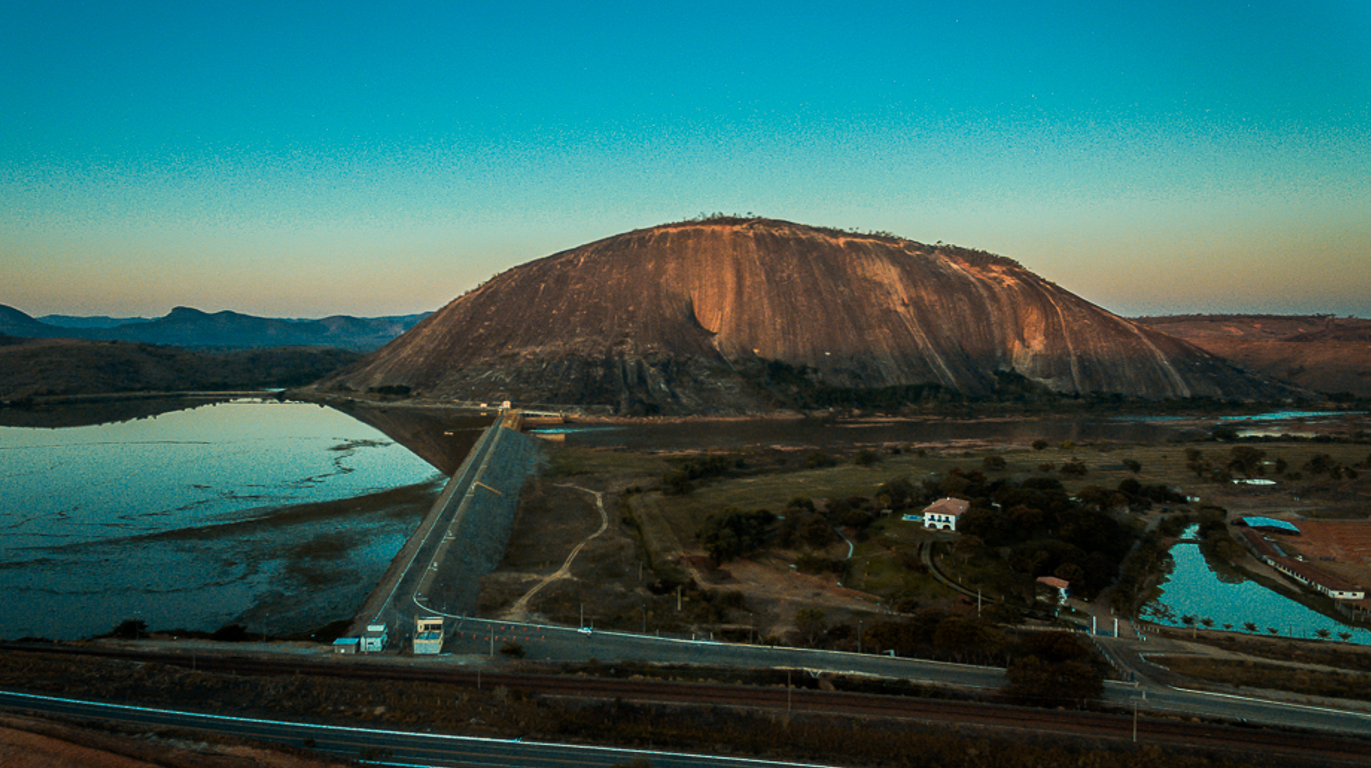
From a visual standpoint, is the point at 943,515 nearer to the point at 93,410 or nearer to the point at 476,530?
the point at 476,530

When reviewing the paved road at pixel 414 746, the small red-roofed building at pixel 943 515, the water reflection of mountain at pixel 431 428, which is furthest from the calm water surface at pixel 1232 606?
the water reflection of mountain at pixel 431 428

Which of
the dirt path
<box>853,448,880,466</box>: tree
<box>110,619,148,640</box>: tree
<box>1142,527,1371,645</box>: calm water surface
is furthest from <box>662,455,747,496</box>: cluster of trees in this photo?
<box>110,619,148,640</box>: tree

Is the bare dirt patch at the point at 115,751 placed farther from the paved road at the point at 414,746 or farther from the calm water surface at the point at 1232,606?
the calm water surface at the point at 1232,606

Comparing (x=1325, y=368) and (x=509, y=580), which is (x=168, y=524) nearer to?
(x=509, y=580)

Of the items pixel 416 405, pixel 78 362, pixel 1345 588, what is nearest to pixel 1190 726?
pixel 1345 588

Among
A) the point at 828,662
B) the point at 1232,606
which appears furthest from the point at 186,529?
the point at 1232,606

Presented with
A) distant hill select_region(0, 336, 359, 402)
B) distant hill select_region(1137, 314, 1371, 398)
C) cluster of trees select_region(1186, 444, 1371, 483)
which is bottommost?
cluster of trees select_region(1186, 444, 1371, 483)

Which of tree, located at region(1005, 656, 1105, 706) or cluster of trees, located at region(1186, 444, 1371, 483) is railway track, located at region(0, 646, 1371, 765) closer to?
tree, located at region(1005, 656, 1105, 706)
